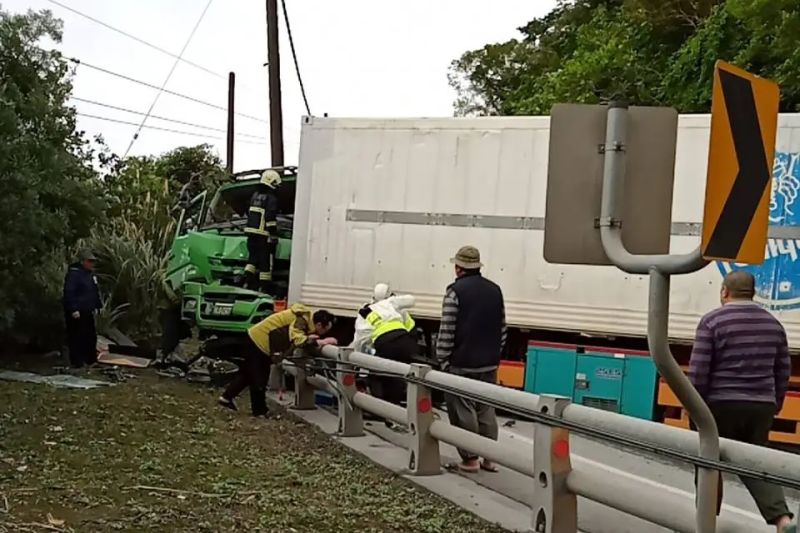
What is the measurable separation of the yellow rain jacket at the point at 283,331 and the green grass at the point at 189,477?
72 cm

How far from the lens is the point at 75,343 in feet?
42.1

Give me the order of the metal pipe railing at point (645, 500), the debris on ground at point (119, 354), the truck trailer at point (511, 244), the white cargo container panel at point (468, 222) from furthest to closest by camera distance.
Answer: the debris on ground at point (119, 354), the white cargo container panel at point (468, 222), the truck trailer at point (511, 244), the metal pipe railing at point (645, 500)

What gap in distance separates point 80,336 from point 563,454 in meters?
8.99

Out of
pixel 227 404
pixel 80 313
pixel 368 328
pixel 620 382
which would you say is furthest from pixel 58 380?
pixel 620 382

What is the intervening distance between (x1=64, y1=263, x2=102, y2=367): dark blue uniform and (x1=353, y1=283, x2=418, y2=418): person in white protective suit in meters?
4.84

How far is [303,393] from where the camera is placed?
987 cm

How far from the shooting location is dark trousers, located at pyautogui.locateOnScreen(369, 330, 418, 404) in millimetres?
8876

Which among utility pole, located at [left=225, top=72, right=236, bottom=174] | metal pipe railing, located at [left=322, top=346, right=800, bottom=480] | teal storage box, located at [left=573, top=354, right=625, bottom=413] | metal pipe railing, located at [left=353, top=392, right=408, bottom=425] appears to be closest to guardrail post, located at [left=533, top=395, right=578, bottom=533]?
metal pipe railing, located at [left=322, top=346, right=800, bottom=480]

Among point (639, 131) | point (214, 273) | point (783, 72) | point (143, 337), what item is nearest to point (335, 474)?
point (639, 131)

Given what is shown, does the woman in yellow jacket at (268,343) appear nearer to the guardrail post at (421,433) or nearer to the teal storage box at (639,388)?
the guardrail post at (421,433)

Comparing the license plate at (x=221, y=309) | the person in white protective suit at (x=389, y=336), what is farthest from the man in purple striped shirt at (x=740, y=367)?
the license plate at (x=221, y=309)

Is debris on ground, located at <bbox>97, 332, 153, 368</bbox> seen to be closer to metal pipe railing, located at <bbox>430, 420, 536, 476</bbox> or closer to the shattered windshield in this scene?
the shattered windshield

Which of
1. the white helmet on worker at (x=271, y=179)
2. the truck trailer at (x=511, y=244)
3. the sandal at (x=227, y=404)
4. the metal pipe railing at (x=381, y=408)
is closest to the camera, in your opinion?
the metal pipe railing at (x=381, y=408)

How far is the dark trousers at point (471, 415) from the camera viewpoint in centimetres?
717
